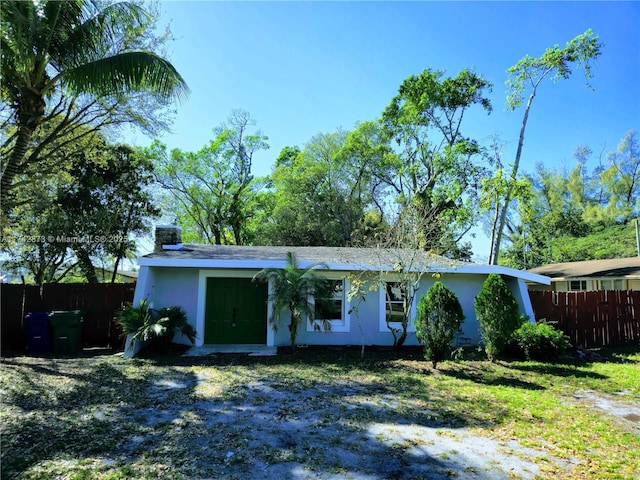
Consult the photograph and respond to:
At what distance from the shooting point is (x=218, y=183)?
2978cm

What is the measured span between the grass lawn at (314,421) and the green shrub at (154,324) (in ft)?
2.66

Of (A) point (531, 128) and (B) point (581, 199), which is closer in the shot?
(A) point (531, 128)

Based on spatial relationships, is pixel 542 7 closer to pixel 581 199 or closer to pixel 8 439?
pixel 8 439

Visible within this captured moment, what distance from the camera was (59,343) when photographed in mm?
9938

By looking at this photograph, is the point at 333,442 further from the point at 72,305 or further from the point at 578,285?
the point at 578,285

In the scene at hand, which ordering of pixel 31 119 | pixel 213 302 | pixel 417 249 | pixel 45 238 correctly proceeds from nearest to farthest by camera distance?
pixel 31 119
pixel 417 249
pixel 213 302
pixel 45 238

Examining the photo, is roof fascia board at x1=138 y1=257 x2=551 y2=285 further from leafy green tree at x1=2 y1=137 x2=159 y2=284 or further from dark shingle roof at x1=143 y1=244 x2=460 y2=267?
leafy green tree at x1=2 y1=137 x2=159 y2=284

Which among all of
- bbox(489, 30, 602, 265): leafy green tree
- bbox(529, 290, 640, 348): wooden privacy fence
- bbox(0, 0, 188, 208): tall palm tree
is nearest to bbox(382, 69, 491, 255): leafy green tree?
bbox(489, 30, 602, 265): leafy green tree

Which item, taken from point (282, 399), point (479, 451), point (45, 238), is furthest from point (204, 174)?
point (479, 451)

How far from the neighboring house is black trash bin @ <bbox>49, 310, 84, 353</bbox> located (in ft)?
70.7

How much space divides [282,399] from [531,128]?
22067 millimetres

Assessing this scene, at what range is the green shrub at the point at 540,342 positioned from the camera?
9211mm

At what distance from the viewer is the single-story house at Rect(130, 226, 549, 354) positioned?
10.7 metres

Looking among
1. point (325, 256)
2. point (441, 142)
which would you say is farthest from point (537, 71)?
point (325, 256)
